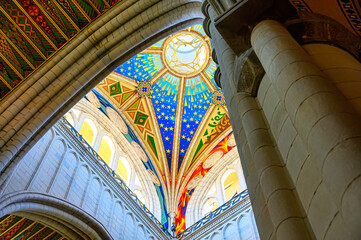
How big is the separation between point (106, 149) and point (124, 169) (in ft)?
3.61

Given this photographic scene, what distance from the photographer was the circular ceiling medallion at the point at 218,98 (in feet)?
48.9

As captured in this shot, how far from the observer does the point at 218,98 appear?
15.0 meters

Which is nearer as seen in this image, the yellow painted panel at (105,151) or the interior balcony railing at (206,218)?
the interior balcony railing at (206,218)

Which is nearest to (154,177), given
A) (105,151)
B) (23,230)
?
(105,151)

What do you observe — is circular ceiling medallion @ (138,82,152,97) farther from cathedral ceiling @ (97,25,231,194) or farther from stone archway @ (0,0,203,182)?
stone archway @ (0,0,203,182)

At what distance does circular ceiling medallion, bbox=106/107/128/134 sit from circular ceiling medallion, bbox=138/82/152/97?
1586mm

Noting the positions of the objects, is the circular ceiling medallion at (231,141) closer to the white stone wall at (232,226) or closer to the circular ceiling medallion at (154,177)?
the circular ceiling medallion at (154,177)

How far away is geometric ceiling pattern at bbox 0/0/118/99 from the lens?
7.27 meters

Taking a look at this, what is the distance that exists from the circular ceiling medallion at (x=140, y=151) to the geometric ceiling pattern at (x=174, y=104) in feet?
0.96

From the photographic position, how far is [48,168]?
8.03 meters

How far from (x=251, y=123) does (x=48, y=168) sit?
6.51 m

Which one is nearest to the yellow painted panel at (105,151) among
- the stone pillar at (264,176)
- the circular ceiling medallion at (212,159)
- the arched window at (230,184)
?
the circular ceiling medallion at (212,159)

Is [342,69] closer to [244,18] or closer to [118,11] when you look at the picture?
[244,18]

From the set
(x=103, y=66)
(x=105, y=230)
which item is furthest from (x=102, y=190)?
(x=103, y=66)
